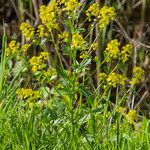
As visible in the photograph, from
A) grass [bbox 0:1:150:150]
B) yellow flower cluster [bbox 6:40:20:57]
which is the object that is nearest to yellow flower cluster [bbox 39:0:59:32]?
grass [bbox 0:1:150:150]

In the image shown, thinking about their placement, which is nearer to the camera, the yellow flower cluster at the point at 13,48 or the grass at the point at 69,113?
the grass at the point at 69,113

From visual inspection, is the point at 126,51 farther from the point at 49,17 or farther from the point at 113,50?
the point at 49,17

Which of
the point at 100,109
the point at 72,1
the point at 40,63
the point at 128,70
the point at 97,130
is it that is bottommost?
the point at 128,70

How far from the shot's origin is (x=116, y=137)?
246 centimetres

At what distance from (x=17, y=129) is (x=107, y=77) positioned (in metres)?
0.37

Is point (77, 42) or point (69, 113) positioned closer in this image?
point (77, 42)

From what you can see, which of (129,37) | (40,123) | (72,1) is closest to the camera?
(72,1)

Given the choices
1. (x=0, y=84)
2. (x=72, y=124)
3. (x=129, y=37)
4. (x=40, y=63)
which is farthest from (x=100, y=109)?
(x=129, y=37)

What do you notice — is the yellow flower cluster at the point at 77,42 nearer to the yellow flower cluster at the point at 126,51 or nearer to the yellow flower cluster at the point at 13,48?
the yellow flower cluster at the point at 126,51

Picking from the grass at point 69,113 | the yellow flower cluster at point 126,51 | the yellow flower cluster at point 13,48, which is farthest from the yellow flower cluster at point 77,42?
the yellow flower cluster at point 13,48

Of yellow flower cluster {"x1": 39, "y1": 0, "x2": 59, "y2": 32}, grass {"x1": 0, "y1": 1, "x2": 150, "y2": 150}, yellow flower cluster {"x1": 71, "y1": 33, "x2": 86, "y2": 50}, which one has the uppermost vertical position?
yellow flower cluster {"x1": 39, "y1": 0, "x2": 59, "y2": 32}

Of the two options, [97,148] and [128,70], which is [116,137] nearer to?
[97,148]

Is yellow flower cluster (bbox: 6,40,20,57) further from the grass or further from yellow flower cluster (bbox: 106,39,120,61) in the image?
yellow flower cluster (bbox: 106,39,120,61)

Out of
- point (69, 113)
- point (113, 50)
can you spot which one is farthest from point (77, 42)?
point (69, 113)
